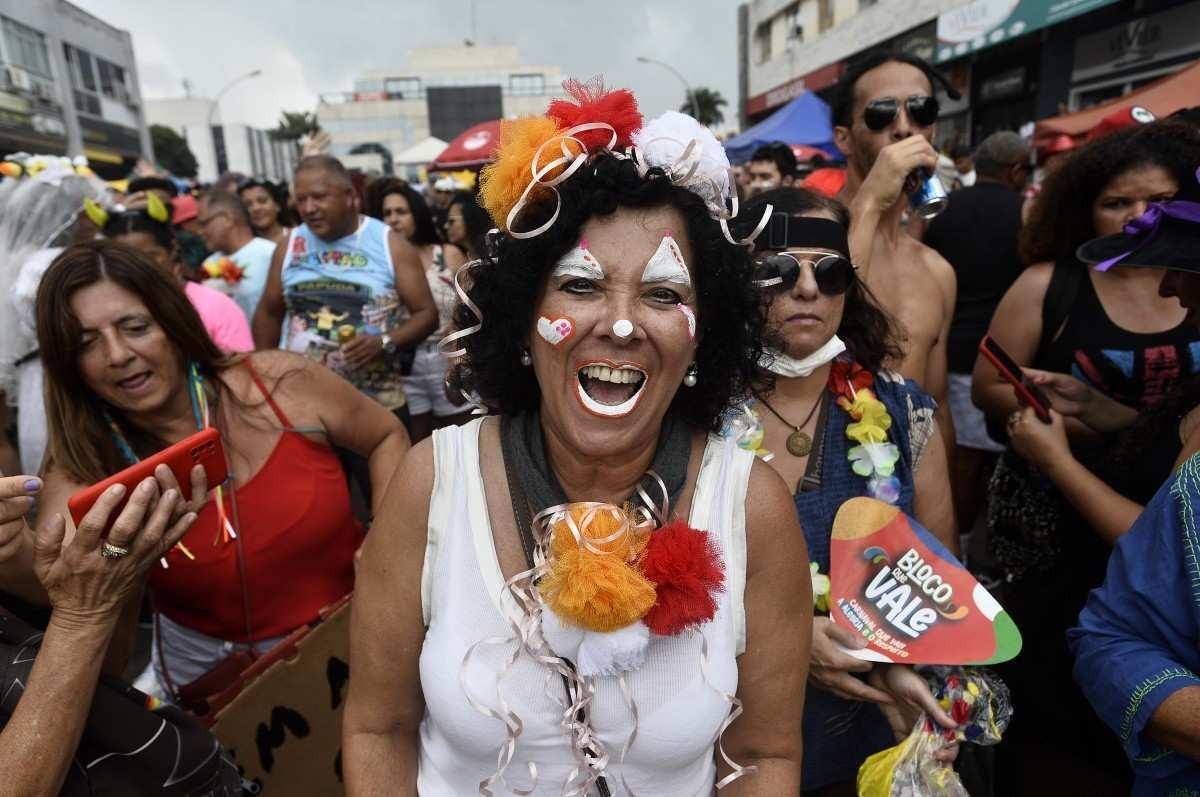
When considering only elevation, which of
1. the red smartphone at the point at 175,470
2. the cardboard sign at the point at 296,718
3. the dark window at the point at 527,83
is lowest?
the cardboard sign at the point at 296,718

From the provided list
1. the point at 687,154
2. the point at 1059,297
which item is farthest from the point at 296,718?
the point at 1059,297

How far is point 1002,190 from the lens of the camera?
4.39 m

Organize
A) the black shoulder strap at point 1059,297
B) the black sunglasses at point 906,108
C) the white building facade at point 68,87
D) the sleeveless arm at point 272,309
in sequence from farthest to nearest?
the white building facade at point 68,87 → the sleeveless arm at point 272,309 → the black sunglasses at point 906,108 → the black shoulder strap at point 1059,297

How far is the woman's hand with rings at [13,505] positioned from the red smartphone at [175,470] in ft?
0.25

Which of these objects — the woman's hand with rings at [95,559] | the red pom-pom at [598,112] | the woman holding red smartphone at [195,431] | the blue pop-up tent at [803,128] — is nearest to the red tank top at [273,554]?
the woman holding red smartphone at [195,431]

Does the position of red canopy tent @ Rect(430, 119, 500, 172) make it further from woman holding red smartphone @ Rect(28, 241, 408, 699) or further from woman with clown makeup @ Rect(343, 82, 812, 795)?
woman with clown makeup @ Rect(343, 82, 812, 795)

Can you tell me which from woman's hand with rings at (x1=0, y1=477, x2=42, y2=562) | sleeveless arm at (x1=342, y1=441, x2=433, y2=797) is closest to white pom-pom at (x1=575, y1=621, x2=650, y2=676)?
sleeveless arm at (x1=342, y1=441, x2=433, y2=797)

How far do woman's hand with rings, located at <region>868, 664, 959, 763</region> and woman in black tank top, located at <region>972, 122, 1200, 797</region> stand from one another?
2.16 ft

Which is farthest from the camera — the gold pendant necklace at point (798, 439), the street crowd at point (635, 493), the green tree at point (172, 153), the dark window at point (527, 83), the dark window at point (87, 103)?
the dark window at point (527, 83)

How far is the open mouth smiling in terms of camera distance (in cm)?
143

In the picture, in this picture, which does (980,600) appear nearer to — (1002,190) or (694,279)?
(694,279)

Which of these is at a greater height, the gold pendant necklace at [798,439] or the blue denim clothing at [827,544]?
the gold pendant necklace at [798,439]

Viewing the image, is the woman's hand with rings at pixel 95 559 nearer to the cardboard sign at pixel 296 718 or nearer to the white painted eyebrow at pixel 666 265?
the cardboard sign at pixel 296 718

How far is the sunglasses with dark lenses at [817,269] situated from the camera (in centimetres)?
198
